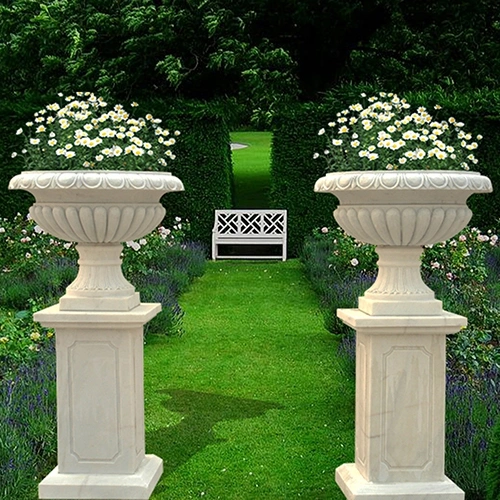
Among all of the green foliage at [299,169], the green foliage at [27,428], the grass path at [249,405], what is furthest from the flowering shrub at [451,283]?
the green foliage at [27,428]

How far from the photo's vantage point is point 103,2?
12.6 m

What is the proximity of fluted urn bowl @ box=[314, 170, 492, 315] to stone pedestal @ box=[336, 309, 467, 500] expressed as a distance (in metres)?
0.11

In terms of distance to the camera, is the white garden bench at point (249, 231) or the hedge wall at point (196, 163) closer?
the white garden bench at point (249, 231)

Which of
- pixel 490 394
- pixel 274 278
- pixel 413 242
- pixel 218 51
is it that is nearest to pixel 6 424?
pixel 413 242

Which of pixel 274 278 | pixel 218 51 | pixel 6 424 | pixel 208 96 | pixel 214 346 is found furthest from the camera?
pixel 208 96

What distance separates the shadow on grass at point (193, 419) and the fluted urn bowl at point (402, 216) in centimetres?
139

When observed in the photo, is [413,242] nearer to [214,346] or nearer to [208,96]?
[214,346]

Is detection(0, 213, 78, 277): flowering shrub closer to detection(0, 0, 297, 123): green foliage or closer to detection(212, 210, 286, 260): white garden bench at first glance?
detection(212, 210, 286, 260): white garden bench

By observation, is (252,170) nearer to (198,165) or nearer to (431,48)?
(431,48)

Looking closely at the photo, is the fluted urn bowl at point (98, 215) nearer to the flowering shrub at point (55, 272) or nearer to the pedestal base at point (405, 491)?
the pedestal base at point (405, 491)

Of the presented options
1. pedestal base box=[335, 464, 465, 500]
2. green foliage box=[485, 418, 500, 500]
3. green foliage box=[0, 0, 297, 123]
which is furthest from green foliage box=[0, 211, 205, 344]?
green foliage box=[485, 418, 500, 500]

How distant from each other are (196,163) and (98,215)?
8.58 meters

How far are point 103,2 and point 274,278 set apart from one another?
19.8 feet

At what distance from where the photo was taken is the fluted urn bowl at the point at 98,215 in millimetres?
2953
